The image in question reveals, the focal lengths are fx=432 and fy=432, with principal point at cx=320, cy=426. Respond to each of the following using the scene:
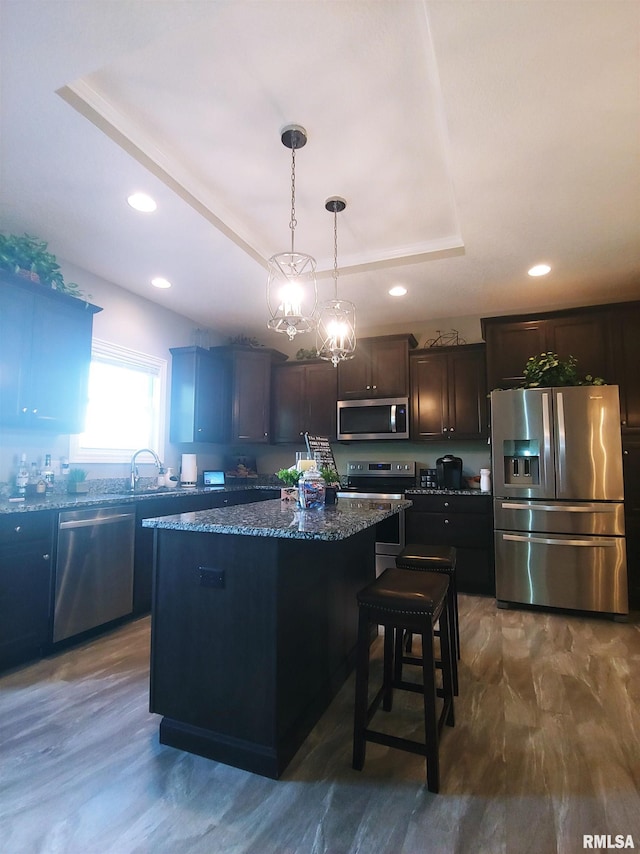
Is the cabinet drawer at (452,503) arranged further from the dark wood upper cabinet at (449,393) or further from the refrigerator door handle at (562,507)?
the dark wood upper cabinet at (449,393)

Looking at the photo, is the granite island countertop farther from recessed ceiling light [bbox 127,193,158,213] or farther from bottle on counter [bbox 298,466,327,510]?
recessed ceiling light [bbox 127,193,158,213]

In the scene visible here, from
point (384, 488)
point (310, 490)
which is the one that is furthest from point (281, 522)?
point (384, 488)

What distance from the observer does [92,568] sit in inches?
113

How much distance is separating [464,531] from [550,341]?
193 centimetres

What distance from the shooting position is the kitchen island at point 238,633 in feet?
5.40

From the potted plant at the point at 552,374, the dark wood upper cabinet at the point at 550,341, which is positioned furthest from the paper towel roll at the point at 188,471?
the potted plant at the point at 552,374

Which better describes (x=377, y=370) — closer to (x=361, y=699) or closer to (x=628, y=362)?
(x=628, y=362)

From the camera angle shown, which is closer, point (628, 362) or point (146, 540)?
point (146, 540)

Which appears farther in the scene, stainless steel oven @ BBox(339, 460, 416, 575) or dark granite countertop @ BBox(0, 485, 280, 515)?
stainless steel oven @ BBox(339, 460, 416, 575)

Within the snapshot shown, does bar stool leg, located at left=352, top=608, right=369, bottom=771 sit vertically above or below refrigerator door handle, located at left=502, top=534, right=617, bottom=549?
below

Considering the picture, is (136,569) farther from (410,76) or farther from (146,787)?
(410,76)

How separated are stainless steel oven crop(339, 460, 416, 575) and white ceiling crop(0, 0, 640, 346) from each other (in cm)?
208

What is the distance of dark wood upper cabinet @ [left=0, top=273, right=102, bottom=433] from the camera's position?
9.42 feet

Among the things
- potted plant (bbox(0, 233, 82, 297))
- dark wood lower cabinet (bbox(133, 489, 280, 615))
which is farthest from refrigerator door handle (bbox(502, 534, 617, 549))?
potted plant (bbox(0, 233, 82, 297))
